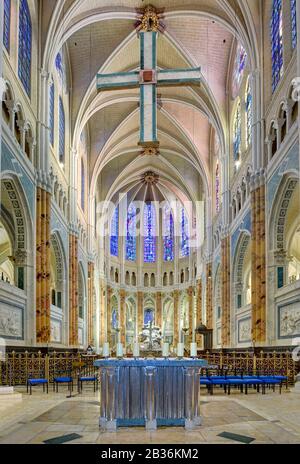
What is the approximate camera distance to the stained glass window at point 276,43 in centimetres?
1694

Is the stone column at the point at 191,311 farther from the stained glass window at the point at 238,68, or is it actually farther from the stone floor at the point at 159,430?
the stone floor at the point at 159,430

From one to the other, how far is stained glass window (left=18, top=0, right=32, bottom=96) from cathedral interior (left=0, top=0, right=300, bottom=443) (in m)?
0.11

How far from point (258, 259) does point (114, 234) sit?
24.9m

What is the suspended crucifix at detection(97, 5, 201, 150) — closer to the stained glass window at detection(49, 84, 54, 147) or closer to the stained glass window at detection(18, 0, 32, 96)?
the stained glass window at detection(18, 0, 32, 96)

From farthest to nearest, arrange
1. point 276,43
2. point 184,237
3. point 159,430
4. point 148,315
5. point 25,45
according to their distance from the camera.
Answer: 1. point 148,315
2. point 184,237
3. point 25,45
4. point 276,43
5. point 159,430

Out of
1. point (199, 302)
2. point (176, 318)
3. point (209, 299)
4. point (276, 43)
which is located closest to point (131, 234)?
point (176, 318)

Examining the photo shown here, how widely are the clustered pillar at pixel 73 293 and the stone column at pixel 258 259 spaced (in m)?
10.2

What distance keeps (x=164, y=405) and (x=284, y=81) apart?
11799mm

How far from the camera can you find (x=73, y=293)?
84.1 feet

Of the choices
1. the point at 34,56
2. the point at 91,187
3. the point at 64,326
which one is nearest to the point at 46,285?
the point at 64,326

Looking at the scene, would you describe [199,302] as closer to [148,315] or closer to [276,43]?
[148,315]

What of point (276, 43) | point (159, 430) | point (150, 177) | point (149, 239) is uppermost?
point (276, 43)

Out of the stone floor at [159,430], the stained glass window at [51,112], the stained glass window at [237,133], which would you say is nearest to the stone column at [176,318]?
the stained glass window at [237,133]

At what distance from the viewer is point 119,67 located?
85.6 ft
